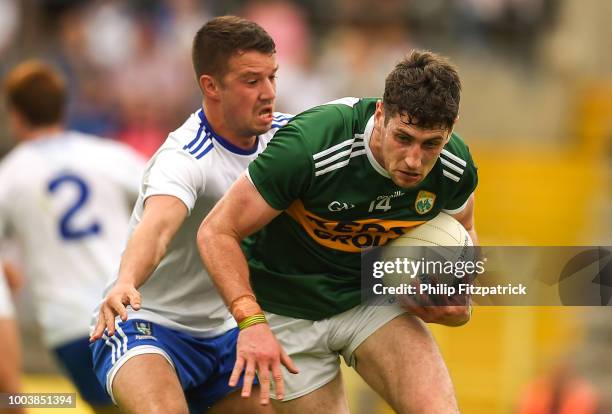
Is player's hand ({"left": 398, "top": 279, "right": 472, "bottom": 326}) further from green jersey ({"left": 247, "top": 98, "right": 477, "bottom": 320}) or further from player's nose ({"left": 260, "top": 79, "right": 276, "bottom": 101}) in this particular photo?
player's nose ({"left": 260, "top": 79, "right": 276, "bottom": 101})

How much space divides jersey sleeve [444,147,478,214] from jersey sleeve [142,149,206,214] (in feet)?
3.62

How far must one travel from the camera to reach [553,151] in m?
14.9

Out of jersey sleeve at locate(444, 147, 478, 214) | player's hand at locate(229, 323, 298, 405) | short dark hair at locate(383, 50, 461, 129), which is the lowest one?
player's hand at locate(229, 323, 298, 405)

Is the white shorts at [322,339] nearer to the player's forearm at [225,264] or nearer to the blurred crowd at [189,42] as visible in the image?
the player's forearm at [225,264]

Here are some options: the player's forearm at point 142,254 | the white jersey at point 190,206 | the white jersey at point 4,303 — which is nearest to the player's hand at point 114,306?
the player's forearm at point 142,254

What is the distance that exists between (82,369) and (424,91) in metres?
3.67

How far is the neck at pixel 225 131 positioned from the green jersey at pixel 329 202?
0.41 meters

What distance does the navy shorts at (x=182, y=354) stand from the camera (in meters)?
5.79

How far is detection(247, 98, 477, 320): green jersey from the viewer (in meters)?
5.37

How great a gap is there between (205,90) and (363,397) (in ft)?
20.6

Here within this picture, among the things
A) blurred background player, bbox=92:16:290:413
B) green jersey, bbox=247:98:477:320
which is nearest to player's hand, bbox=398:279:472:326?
green jersey, bbox=247:98:477:320

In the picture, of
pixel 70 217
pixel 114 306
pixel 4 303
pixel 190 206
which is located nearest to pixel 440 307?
pixel 190 206

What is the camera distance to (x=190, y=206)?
18.5 feet

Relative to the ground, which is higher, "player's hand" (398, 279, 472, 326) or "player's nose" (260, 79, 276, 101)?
"player's nose" (260, 79, 276, 101)
